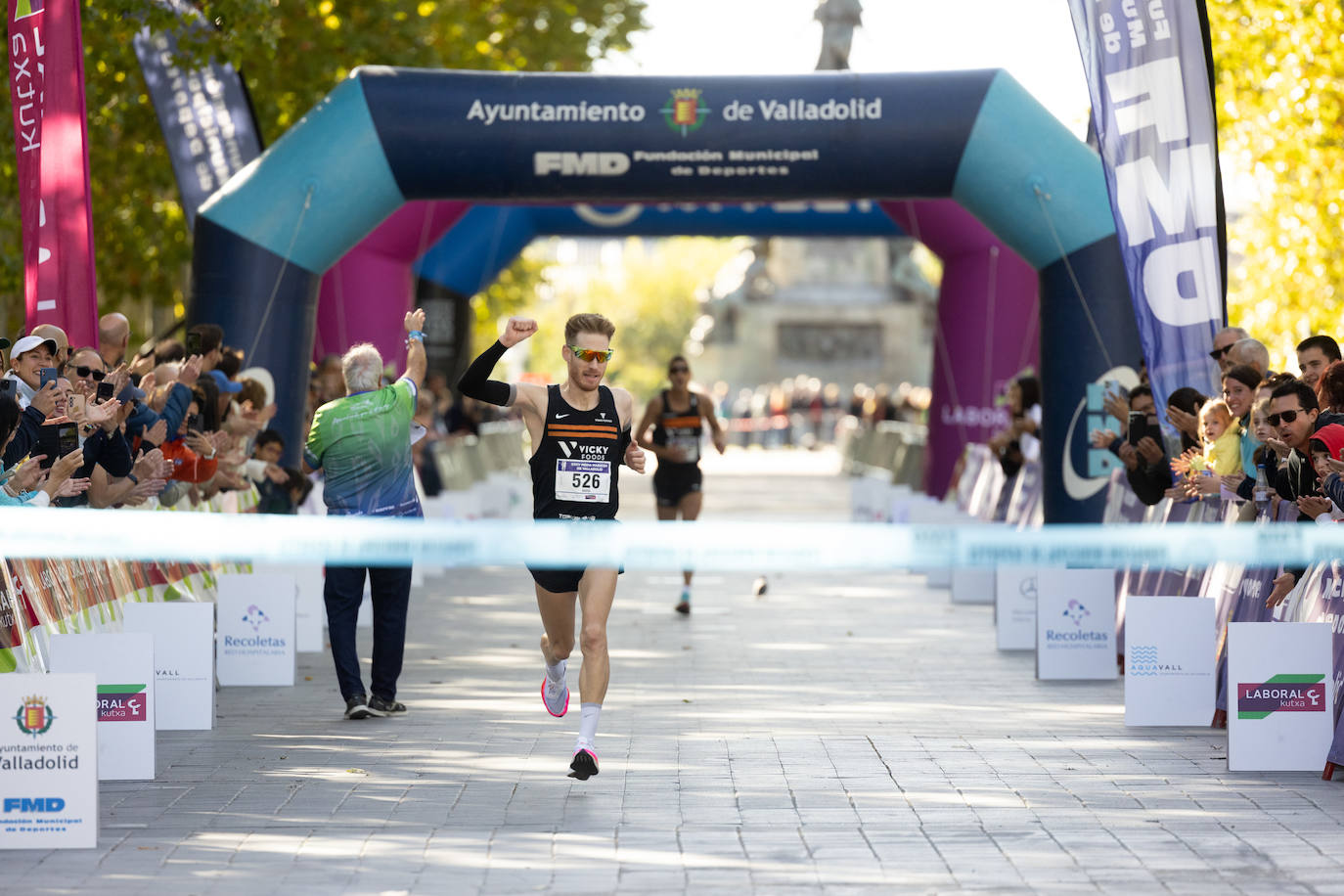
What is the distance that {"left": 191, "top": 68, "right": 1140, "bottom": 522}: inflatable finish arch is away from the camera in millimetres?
14484

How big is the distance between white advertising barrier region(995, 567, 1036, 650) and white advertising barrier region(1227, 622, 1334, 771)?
444cm

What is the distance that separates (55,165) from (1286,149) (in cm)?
1584

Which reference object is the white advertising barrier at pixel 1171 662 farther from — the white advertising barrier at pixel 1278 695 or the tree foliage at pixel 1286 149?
the tree foliage at pixel 1286 149

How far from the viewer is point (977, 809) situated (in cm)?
757

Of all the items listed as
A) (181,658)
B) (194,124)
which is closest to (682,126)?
(194,124)

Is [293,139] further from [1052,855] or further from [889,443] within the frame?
[889,443]

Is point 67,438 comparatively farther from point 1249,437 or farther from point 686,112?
point 686,112

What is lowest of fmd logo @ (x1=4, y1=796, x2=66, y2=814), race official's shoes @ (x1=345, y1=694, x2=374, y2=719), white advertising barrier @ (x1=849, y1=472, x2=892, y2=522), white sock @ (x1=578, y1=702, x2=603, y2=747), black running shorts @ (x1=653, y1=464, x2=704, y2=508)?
race official's shoes @ (x1=345, y1=694, x2=374, y2=719)

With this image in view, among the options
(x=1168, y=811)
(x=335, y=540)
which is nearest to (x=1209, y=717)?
(x=1168, y=811)

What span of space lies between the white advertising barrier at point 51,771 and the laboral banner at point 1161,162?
699 centimetres

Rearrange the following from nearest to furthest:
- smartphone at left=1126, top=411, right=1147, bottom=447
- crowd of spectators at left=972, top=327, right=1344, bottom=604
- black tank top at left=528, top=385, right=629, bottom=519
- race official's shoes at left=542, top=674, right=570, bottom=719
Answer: black tank top at left=528, top=385, right=629, bottom=519 < crowd of spectators at left=972, top=327, right=1344, bottom=604 < race official's shoes at left=542, top=674, right=570, bottom=719 < smartphone at left=1126, top=411, right=1147, bottom=447

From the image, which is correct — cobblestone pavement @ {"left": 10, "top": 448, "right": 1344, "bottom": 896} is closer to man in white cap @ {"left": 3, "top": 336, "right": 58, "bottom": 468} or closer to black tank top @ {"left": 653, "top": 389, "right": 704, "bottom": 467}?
man in white cap @ {"left": 3, "top": 336, "right": 58, "bottom": 468}

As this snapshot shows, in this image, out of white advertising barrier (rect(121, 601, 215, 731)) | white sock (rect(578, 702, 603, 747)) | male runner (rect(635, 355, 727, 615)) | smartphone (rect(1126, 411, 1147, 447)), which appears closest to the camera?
white sock (rect(578, 702, 603, 747))

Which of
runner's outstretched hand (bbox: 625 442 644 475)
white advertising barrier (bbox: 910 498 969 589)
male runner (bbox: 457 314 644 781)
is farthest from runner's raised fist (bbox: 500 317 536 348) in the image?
white advertising barrier (bbox: 910 498 969 589)
